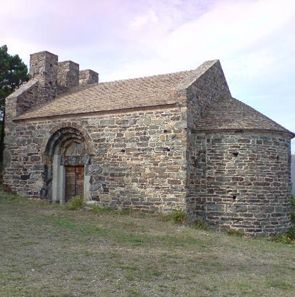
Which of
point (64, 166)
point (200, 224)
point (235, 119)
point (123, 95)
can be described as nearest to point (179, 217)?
point (200, 224)

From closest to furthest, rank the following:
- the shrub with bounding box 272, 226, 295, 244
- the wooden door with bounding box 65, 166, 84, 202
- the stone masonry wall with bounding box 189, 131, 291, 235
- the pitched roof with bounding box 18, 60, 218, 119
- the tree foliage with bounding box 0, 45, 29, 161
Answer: the shrub with bounding box 272, 226, 295, 244, the stone masonry wall with bounding box 189, 131, 291, 235, the pitched roof with bounding box 18, 60, 218, 119, the wooden door with bounding box 65, 166, 84, 202, the tree foliage with bounding box 0, 45, 29, 161

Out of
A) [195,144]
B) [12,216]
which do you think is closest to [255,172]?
[195,144]

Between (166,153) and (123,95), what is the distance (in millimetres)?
3723

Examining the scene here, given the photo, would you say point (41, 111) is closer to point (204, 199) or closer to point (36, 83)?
point (36, 83)

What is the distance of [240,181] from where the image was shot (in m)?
14.1

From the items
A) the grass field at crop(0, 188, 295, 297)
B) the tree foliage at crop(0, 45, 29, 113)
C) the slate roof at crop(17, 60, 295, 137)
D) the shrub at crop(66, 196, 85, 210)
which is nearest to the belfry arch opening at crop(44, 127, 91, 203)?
the shrub at crop(66, 196, 85, 210)

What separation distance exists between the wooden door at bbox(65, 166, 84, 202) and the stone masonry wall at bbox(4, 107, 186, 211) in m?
0.91

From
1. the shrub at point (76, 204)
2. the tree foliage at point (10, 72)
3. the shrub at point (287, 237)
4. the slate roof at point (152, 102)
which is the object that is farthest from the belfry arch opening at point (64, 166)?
the shrub at point (287, 237)

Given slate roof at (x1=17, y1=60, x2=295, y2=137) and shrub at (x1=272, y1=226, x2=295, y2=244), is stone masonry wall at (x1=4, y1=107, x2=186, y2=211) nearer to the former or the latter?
slate roof at (x1=17, y1=60, x2=295, y2=137)

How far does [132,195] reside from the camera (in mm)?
15062

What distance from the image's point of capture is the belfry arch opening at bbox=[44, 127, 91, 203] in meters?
17.0

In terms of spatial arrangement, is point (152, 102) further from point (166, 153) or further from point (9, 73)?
point (9, 73)

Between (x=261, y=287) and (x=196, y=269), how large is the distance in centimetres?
140

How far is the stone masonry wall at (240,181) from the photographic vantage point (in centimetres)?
1407
